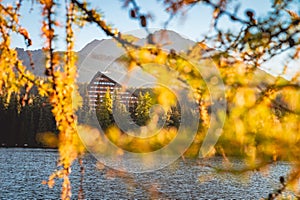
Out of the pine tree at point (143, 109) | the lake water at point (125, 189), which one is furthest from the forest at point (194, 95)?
the lake water at point (125, 189)

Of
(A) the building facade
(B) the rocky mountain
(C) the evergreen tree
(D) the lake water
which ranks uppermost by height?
(B) the rocky mountain

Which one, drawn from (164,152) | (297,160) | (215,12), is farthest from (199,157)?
(215,12)

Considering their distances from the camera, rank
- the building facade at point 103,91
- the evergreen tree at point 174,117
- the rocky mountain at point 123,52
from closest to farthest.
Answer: the rocky mountain at point 123,52
the evergreen tree at point 174,117
the building facade at point 103,91

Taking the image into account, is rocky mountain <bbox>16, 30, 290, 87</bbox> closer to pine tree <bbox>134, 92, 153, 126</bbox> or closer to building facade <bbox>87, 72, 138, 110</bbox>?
pine tree <bbox>134, 92, 153, 126</bbox>

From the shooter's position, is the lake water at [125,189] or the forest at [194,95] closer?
the forest at [194,95]

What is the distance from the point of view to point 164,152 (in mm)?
956

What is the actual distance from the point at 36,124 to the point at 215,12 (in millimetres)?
39801

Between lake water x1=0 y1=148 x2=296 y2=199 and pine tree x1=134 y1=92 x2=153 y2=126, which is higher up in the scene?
pine tree x1=134 y1=92 x2=153 y2=126

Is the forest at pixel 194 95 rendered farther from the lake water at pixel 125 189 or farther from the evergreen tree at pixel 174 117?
the lake water at pixel 125 189

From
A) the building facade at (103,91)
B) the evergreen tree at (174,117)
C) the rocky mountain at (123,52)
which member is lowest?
the evergreen tree at (174,117)

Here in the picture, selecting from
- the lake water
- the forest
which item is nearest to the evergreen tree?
the forest

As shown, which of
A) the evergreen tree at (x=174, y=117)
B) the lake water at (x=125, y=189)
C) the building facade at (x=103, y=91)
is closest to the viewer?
the evergreen tree at (x=174, y=117)

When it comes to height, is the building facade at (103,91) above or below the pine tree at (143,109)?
above

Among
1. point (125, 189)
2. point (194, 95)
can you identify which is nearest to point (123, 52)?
point (194, 95)
